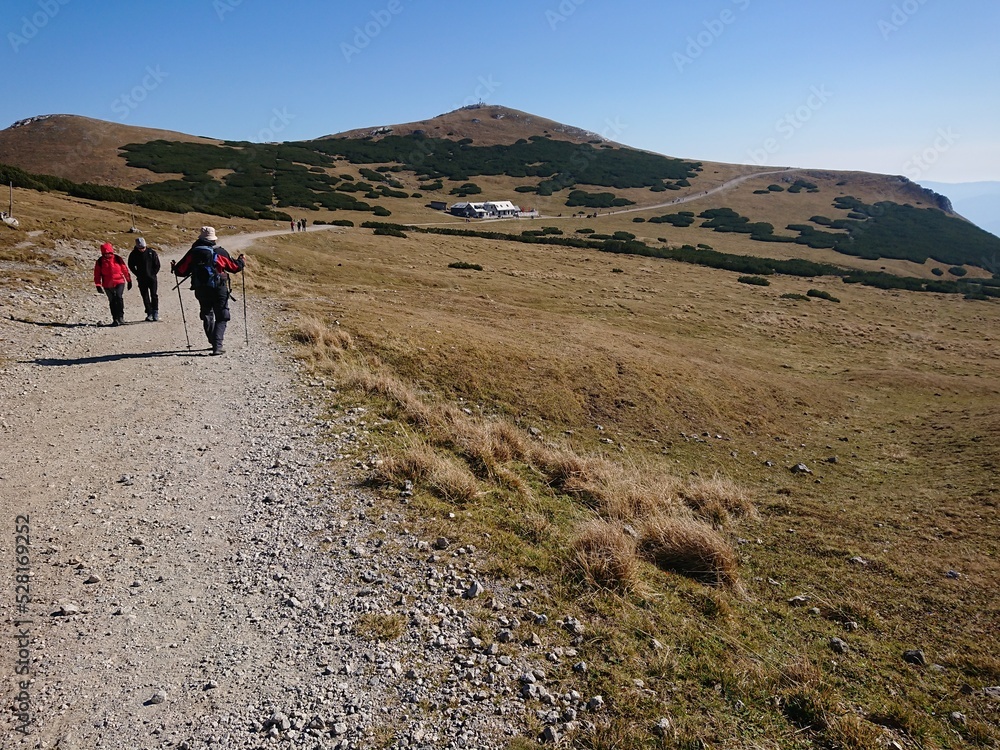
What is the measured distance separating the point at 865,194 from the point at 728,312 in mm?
113607

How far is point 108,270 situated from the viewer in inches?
540

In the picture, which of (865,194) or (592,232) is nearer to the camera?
(592,232)

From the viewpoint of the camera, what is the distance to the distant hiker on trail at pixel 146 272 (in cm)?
1501

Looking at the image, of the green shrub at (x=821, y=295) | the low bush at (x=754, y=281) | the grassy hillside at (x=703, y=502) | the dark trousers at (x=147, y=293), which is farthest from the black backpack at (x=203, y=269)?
the low bush at (x=754, y=281)

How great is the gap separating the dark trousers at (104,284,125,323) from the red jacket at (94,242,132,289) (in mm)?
138

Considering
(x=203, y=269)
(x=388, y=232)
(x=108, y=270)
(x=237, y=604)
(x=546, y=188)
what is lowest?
(x=237, y=604)

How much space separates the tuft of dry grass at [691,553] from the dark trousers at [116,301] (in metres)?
14.0

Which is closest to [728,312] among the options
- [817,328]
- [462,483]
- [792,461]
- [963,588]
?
[817,328]

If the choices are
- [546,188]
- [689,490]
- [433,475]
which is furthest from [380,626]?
[546,188]

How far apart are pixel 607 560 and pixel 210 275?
9.93 m

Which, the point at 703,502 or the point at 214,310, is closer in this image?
the point at 703,502

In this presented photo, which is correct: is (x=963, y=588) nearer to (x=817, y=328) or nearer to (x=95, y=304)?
(x=95, y=304)

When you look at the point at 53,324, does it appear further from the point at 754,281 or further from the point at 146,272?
the point at 754,281

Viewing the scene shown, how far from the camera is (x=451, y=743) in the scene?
3.94 meters
